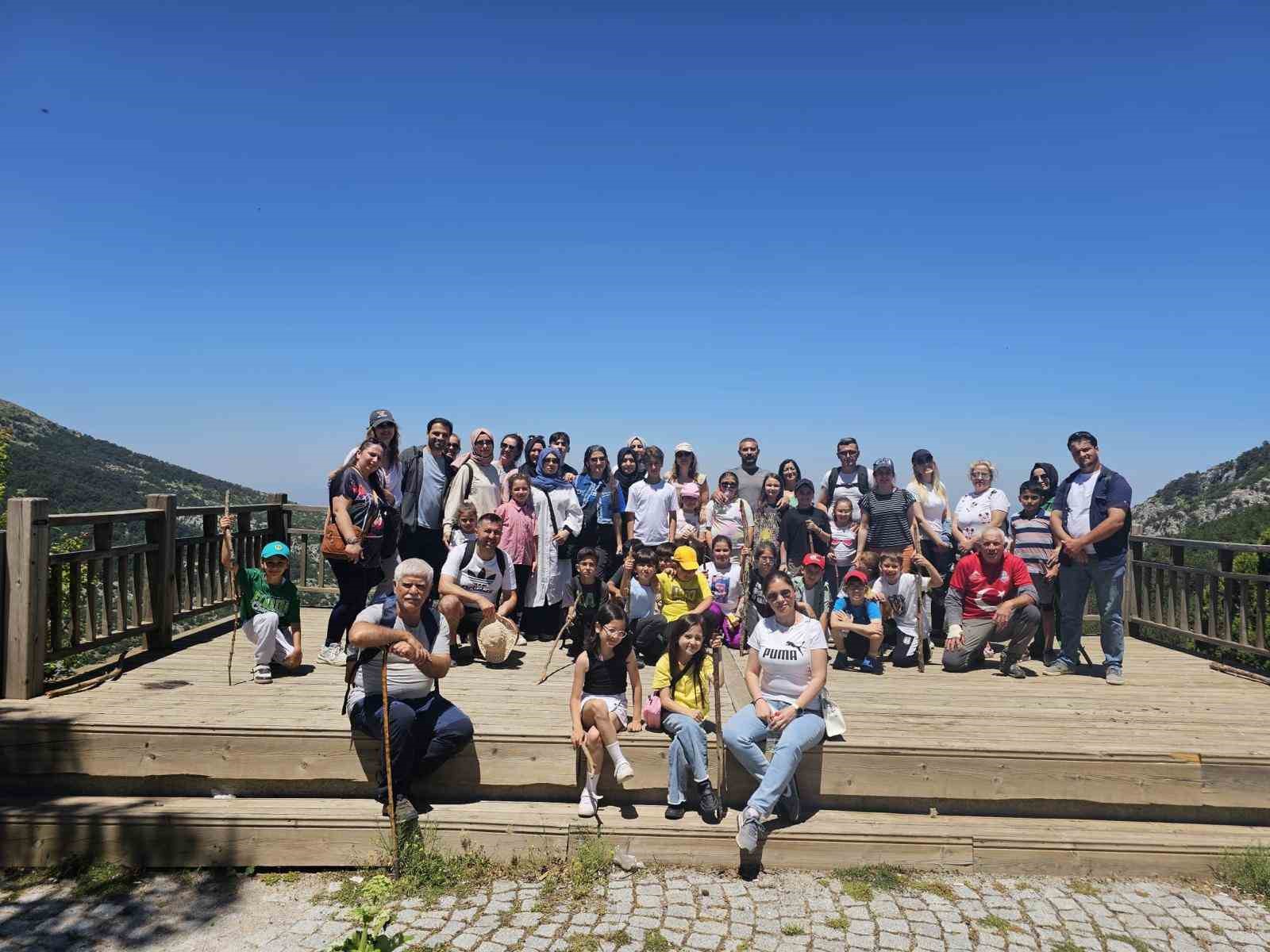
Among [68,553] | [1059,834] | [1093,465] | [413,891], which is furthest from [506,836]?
[1093,465]

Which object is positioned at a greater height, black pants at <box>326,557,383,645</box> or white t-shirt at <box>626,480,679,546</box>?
white t-shirt at <box>626,480,679,546</box>

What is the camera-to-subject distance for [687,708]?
4852 mm

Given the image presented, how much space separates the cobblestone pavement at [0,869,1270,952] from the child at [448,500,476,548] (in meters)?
2.87

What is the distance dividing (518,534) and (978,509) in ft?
14.9

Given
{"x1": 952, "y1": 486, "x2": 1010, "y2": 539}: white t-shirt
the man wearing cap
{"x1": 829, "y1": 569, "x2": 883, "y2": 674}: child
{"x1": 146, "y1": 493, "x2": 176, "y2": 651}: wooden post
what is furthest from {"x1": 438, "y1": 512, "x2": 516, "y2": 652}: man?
{"x1": 952, "y1": 486, "x2": 1010, "y2": 539}: white t-shirt

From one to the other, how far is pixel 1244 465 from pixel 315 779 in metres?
49.4

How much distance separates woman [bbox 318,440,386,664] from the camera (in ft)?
18.8

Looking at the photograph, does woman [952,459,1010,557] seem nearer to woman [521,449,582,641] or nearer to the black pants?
woman [521,449,582,641]

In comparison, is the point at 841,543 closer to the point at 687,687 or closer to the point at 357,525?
the point at 687,687

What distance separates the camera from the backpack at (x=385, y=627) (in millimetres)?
4535

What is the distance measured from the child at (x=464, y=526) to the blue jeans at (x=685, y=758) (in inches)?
110

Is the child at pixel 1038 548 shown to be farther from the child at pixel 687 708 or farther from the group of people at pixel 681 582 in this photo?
the child at pixel 687 708

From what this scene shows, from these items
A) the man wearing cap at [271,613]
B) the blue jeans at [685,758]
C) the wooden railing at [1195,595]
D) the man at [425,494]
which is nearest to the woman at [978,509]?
the wooden railing at [1195,595]

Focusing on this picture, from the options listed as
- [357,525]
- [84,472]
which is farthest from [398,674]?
[84,472]
